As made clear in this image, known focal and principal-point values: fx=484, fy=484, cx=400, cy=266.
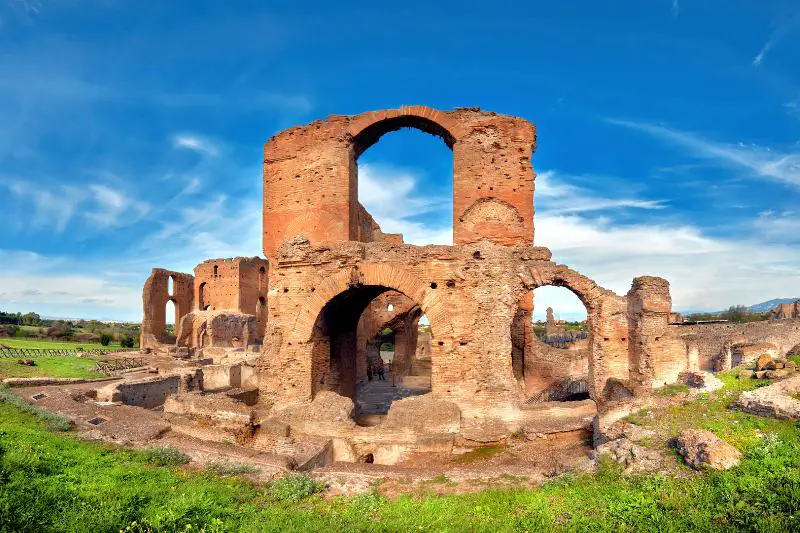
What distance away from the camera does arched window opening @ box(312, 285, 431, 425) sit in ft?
41.1

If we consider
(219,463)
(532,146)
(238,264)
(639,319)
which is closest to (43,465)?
(219,463)

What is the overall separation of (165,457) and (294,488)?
2.47m

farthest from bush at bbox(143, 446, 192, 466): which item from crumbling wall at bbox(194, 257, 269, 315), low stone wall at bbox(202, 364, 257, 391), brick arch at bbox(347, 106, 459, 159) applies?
crumbling wall at bbox(194, 257, 269, 315)

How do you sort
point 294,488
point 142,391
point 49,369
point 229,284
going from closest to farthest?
point 294,488 < point 142,391 < point 49,369 < point 229,284

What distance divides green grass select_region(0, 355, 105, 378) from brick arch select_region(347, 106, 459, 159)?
12797mm

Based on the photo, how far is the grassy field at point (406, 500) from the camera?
471 cm

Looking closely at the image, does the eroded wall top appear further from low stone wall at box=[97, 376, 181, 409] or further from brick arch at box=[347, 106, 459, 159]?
low stone wall at box=[97, 376, 181, 409]

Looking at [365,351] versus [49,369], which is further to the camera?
[365,351]

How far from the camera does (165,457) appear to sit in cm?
743

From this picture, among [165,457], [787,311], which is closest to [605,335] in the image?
[165,457]

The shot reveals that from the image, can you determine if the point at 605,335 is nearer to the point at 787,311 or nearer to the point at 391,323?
the point at 391,323

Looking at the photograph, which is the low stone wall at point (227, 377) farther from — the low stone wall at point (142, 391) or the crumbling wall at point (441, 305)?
the crumbling wall at point (441, 305)

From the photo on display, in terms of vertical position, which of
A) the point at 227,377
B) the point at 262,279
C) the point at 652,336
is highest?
the point at 262,279

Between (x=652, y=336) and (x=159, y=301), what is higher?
(x=159, y=301)
